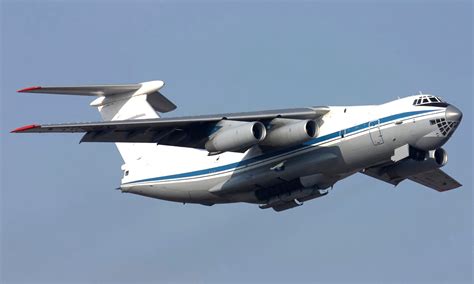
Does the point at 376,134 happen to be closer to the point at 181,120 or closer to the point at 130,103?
the point at 181,120

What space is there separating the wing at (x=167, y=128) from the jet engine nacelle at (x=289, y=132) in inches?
5.8

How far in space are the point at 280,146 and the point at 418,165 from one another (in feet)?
9.42

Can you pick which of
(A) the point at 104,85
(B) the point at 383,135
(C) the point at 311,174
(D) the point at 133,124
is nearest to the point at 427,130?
(B) the point at 383,135

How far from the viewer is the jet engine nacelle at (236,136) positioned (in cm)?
1845

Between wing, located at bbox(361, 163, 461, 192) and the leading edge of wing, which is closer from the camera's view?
the leading edge of wing

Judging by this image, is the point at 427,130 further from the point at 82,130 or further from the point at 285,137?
the point at 82,130

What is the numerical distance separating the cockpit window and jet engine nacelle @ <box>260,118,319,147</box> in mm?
1741

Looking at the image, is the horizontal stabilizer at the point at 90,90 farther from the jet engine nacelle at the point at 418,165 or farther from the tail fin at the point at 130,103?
the jet engine nacelle at the point at 418,165

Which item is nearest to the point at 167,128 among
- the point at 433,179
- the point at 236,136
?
the point at 236,136

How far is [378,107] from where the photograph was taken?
19.0 m

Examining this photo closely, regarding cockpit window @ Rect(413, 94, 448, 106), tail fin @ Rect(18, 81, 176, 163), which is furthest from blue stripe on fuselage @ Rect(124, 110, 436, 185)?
tail fin @ Rect(18, 81, 176, 163)

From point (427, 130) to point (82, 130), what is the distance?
5706 millimetres

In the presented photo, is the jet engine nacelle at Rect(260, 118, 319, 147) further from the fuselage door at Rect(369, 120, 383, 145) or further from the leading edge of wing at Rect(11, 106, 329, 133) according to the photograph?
the fuselage door at Rect(369, 120, 383, 145)

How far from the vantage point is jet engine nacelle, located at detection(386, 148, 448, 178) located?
2000 cm
